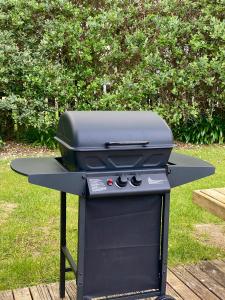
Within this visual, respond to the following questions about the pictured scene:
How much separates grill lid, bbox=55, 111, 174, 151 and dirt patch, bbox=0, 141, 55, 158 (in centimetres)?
421

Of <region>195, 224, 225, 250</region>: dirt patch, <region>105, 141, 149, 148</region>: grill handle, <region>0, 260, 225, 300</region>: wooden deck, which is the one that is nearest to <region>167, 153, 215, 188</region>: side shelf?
<region>105, 141, 149, 148</region>: grill handle

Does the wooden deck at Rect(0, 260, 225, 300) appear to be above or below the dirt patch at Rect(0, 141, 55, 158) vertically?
below

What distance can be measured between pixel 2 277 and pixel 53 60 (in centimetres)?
431

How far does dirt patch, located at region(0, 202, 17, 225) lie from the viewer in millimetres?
4180

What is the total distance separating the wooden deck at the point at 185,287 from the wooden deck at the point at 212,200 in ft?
1.51

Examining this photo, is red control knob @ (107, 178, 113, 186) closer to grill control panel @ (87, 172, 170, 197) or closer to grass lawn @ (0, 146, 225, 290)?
grill control panel @ (87, 172, 170, 197)

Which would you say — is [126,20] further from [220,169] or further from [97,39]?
[220,169]

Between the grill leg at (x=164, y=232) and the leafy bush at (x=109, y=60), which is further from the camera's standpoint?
the leafy bush at (x=109, y=60)

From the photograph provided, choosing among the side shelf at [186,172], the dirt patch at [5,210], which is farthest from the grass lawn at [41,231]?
the side shelf at [186,172]

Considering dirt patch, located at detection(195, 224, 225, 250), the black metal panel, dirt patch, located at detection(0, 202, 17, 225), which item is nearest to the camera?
the black metal panel

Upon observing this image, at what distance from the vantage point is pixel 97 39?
670 centimetres

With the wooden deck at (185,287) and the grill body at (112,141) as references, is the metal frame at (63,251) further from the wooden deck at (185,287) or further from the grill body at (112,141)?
the grill body at (112,141)

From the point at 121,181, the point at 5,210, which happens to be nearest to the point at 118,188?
the point at 121,181

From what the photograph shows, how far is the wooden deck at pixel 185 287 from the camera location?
2.82 meters
